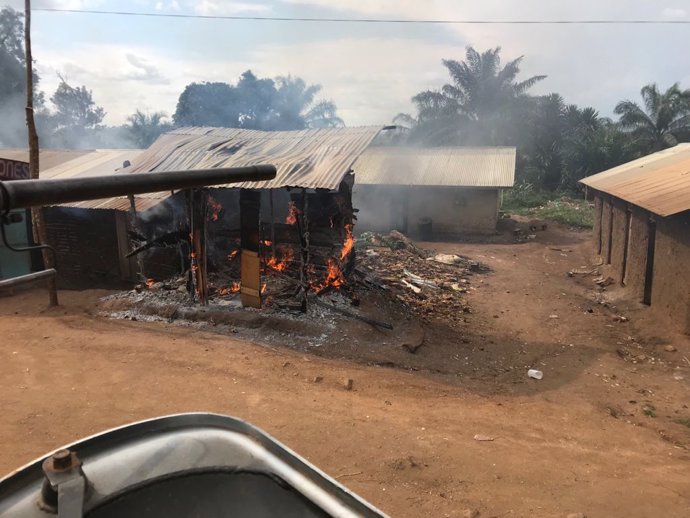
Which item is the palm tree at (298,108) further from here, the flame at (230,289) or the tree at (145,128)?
the flame at (230,289)

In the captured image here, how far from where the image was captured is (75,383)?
655 cm

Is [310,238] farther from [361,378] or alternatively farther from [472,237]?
[472,237]

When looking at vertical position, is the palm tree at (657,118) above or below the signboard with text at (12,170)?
above

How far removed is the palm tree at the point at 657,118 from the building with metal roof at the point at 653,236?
1980cm

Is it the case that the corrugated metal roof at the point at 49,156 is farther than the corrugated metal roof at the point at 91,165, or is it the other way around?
the corrugated metal roof at the point at 49,156

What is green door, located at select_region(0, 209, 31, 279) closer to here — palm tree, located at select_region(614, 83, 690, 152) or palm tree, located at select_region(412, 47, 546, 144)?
palm tree, located at select_region(412, 47, 546, 144)

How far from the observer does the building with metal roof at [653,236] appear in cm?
1024

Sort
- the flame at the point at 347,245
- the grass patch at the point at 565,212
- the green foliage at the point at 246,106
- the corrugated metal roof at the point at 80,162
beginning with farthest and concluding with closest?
the green foliage at the point at 246,106 < the grass patch at the point at 565,212 < the corrugated metal roof at the point at 80,162 < the flame at the point at 347,245

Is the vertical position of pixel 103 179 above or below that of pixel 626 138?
below

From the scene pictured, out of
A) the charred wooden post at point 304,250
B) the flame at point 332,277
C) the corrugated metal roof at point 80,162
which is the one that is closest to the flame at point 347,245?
the flame at point 332,277

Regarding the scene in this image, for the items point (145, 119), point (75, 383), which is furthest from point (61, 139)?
point (75, 383)

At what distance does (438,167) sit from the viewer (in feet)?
83.0

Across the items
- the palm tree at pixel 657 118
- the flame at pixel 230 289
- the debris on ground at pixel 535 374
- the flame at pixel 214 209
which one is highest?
the palm tree at pixel 657 118

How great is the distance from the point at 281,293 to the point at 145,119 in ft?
142
